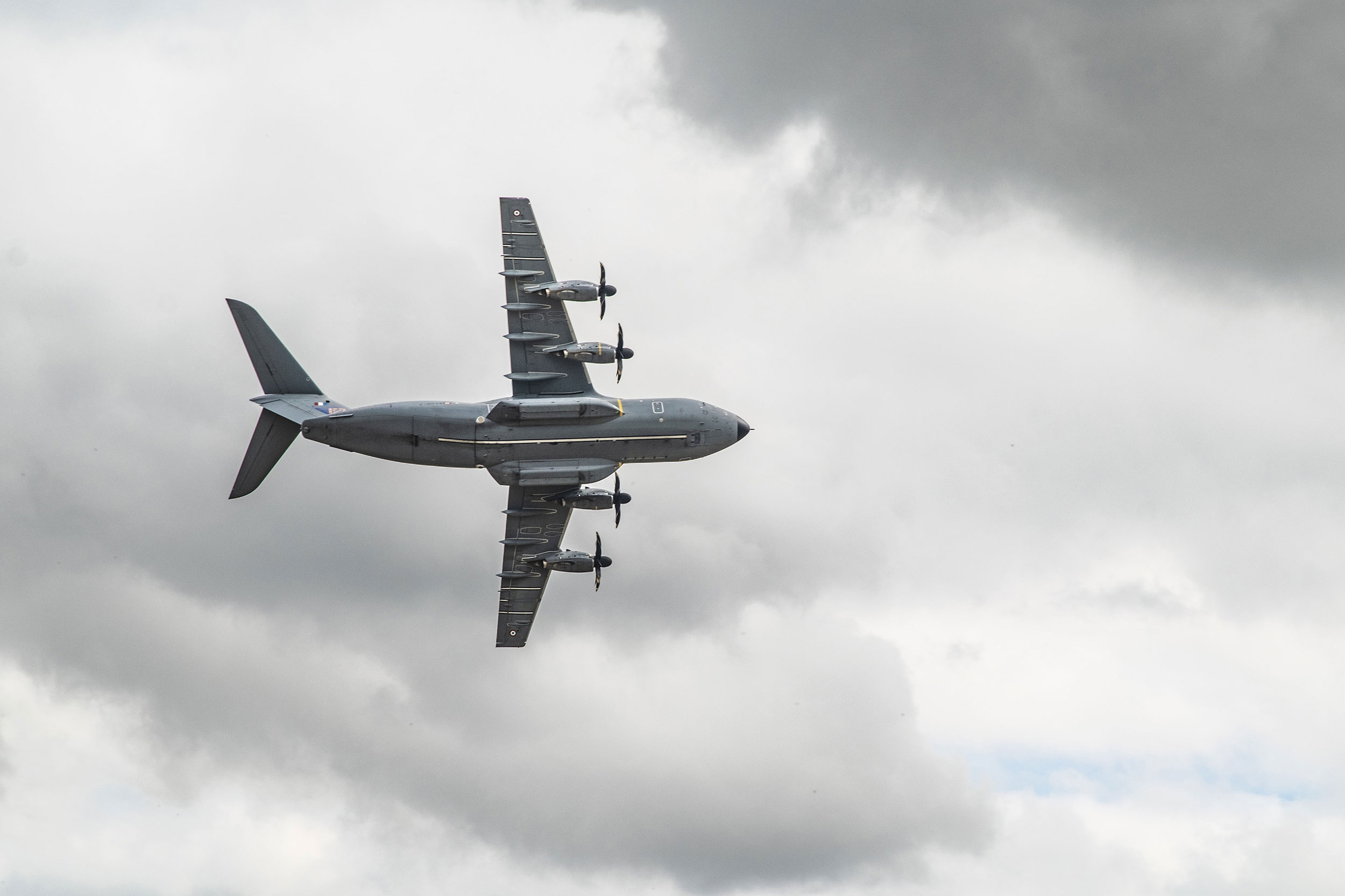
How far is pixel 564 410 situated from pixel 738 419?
1235 centimetres

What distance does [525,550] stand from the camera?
121 meters

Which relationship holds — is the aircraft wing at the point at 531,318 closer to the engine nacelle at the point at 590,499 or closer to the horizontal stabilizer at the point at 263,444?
the engine nacelle at the point at 590,499

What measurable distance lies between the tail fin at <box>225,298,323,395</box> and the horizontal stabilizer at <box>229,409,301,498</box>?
0.87 metres

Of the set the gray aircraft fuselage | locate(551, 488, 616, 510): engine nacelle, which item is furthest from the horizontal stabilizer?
locate(551, 488, 616, 510): engine nacelle

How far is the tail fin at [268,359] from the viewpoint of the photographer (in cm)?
10825

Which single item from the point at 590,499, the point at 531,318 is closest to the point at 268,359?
the point at 531,318

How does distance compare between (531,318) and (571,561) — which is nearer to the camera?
(531,318)

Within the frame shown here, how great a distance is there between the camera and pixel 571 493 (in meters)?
116

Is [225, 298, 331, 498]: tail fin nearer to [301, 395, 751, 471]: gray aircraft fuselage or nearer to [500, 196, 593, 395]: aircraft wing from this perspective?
[301, 395, 751, 471]: gray aircraft fuselage

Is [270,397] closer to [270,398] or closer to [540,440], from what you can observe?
[270,398]

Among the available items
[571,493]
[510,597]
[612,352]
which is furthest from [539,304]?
[510,597]

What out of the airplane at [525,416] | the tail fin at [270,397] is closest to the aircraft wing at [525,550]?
the airplane at [525,416]

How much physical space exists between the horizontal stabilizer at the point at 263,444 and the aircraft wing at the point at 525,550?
17.2 meters

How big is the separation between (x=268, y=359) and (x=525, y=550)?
24330 mm
